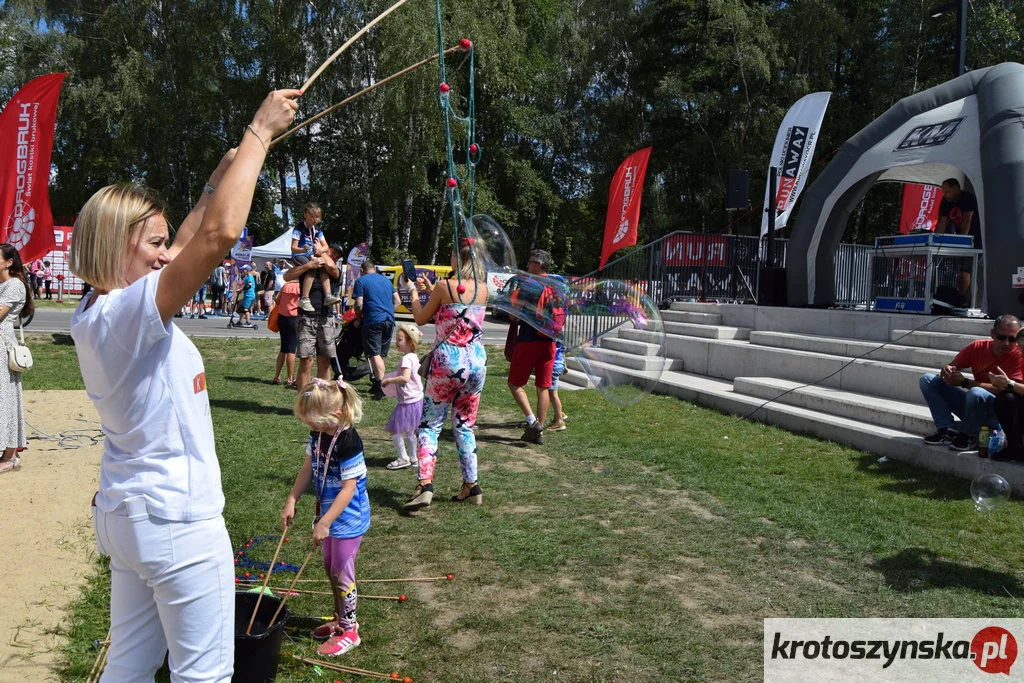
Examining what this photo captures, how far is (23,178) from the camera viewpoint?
437 inches

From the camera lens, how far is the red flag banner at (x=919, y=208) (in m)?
18.5

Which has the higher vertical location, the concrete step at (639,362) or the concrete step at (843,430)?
the concrete step at (639,362)

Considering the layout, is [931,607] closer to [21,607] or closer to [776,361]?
[21,607]

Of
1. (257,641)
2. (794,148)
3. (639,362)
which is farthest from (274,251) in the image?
(257,641)

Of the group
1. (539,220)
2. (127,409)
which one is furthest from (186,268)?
(539,220)

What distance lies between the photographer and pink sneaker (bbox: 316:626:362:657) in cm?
378

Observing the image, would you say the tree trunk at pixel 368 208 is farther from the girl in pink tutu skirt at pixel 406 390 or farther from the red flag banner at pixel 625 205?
the girl in pink tutu skirt at pixel 406 390

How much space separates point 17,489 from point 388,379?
3044mm

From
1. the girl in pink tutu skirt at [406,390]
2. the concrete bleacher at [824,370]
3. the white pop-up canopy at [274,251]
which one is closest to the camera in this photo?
the girl in pink tutu skirt at [406,390]

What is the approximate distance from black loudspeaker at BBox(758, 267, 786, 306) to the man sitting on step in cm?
645

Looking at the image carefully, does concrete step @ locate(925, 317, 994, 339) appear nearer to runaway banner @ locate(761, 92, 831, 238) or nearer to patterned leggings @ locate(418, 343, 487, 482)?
patterned leggings @ locate(418, 343, 487, 482)

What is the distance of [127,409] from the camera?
6.86ft

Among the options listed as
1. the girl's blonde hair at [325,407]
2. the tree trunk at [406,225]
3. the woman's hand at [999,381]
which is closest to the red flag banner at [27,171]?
the girl's blonde hair at [325,407]

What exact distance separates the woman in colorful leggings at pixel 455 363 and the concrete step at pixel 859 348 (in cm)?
597
